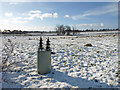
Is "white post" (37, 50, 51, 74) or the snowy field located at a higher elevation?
"white post" (37, 50, 51, 74)

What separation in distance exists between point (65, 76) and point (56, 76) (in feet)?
1.37

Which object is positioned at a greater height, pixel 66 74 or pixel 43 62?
pixel 43 62

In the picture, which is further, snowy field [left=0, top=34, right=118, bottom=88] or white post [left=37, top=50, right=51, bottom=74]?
white post [left=37, top=50, right=51, bottom=74]

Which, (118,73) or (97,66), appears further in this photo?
(97,66)

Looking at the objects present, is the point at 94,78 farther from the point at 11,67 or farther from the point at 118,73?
the point at 11,67

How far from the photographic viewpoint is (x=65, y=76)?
432 cm

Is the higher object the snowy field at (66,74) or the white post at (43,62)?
the white post at (43,62)

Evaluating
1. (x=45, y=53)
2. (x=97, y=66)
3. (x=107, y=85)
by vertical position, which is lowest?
(x=107, y=85)

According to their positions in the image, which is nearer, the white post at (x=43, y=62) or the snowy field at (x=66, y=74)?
the snowy field at (x=66, y=74)

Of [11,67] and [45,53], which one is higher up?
[45,53]

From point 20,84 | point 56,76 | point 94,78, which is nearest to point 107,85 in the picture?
point 94,78

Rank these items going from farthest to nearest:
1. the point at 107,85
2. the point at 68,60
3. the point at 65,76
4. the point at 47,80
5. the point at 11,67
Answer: the point at 68,60 < the point at 11,67 < the point at 65,76 < the point at 47,80 < the point at 107,85

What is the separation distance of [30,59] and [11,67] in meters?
1.28

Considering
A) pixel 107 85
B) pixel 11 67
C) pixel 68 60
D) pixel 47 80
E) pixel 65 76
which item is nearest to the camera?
pixel 107 85
